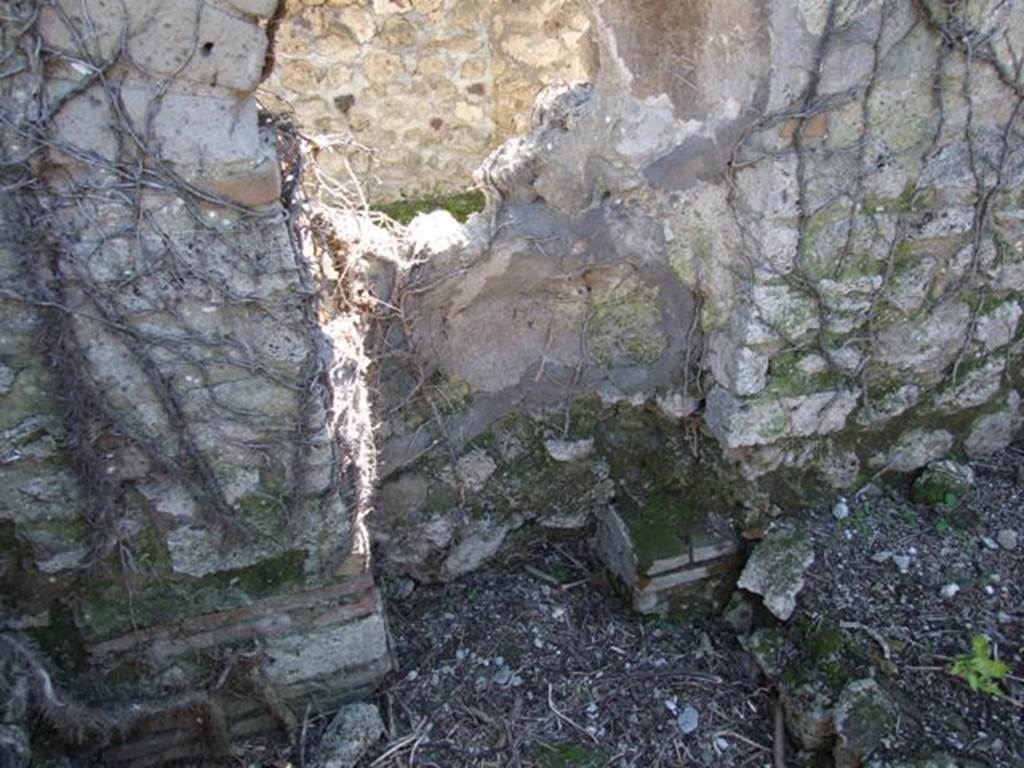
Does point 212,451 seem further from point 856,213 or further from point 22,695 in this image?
point 856,213

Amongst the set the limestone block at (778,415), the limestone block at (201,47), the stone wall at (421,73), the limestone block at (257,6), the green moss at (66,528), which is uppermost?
the stone wall at (421,73)

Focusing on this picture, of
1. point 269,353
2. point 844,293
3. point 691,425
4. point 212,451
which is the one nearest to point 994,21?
point 844,293

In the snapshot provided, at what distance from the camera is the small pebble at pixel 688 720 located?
2.58 metres

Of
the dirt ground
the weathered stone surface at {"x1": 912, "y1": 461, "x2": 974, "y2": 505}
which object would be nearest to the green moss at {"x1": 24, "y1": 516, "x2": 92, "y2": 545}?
the dirt ground

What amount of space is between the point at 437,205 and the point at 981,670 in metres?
3.78

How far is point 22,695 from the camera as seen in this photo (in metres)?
2.16

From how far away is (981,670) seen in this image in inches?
91.4

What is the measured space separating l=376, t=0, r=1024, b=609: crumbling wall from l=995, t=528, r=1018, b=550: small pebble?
1.07 feet

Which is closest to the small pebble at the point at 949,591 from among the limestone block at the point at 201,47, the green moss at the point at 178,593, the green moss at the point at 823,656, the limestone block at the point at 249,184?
the green moss at the point at 823,656

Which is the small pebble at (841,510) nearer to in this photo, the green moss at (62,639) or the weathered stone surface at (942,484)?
the weathered stone surface at (942,484)

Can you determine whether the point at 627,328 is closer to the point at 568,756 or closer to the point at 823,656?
the point at 823,656

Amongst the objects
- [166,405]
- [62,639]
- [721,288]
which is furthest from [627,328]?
[62,639]

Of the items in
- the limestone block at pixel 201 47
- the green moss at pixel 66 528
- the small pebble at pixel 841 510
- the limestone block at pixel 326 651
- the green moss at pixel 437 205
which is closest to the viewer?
the limestone block at pixel 201 47

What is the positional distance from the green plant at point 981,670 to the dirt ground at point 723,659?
2cm
